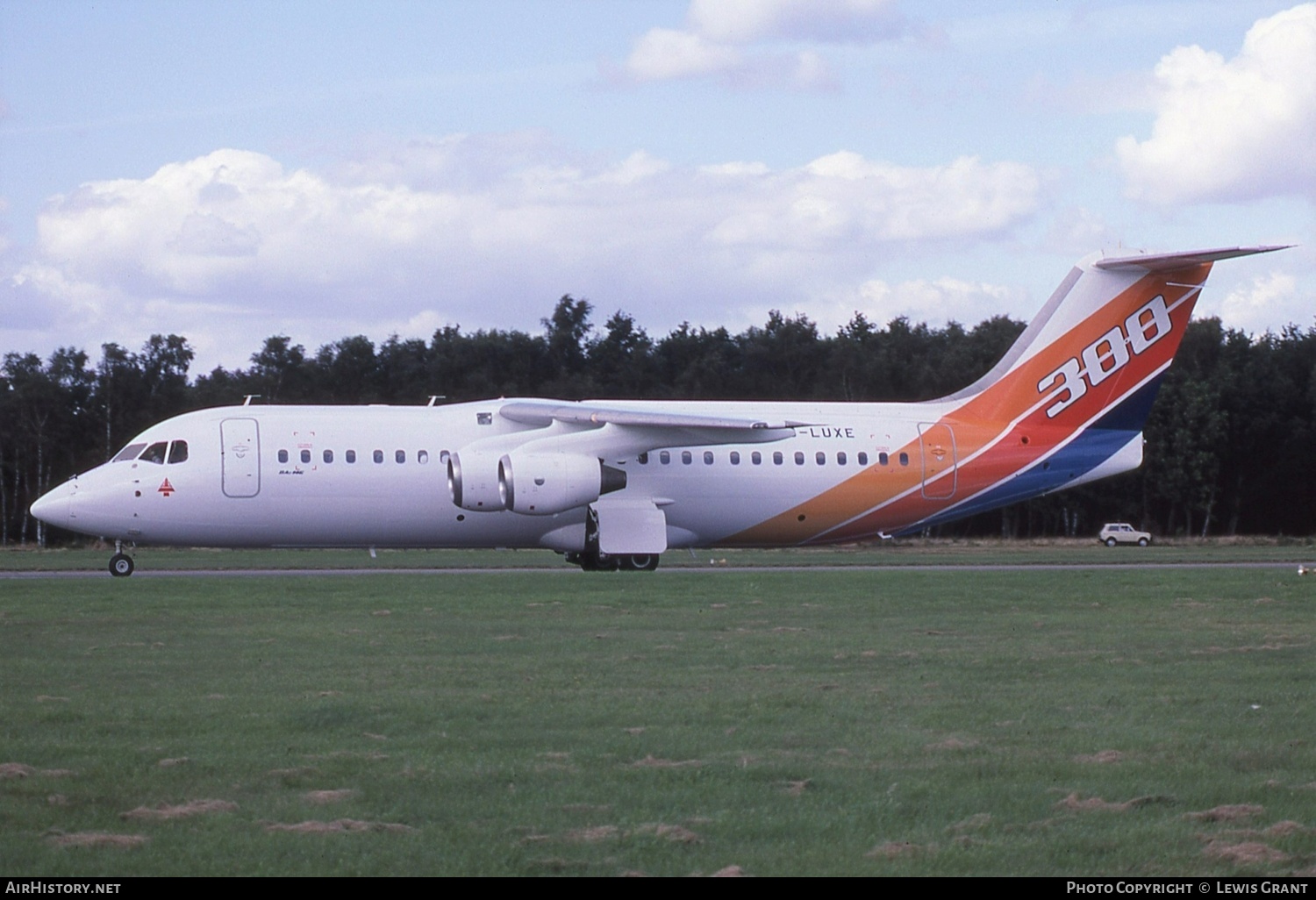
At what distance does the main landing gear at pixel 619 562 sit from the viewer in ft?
108

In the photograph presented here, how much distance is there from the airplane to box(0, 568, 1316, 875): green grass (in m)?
9.70

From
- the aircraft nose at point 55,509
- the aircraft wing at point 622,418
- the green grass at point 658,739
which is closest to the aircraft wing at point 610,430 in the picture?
the aircraft wing at point 622,418

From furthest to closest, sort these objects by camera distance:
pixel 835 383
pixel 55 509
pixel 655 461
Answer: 1. pixel 835 383
2. pixel 655 461
3. pixel 55 509

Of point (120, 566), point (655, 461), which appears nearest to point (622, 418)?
point (655, 461)

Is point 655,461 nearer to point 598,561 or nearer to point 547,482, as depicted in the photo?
point 598,561

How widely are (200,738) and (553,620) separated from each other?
30.1 feet

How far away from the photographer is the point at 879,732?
1152 cm

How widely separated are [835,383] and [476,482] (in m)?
48.8

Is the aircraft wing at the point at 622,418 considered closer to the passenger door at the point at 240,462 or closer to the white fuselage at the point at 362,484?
the white fuselage at the point at 362,484

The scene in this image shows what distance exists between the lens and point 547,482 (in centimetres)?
3083

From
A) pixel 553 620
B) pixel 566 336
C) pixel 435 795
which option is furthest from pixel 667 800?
pixel 566 336

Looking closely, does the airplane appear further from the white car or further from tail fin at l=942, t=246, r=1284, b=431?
the white car

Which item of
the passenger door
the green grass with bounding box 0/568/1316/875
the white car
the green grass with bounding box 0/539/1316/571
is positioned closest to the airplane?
the passenger door

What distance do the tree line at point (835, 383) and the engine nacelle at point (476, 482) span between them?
132 feet
